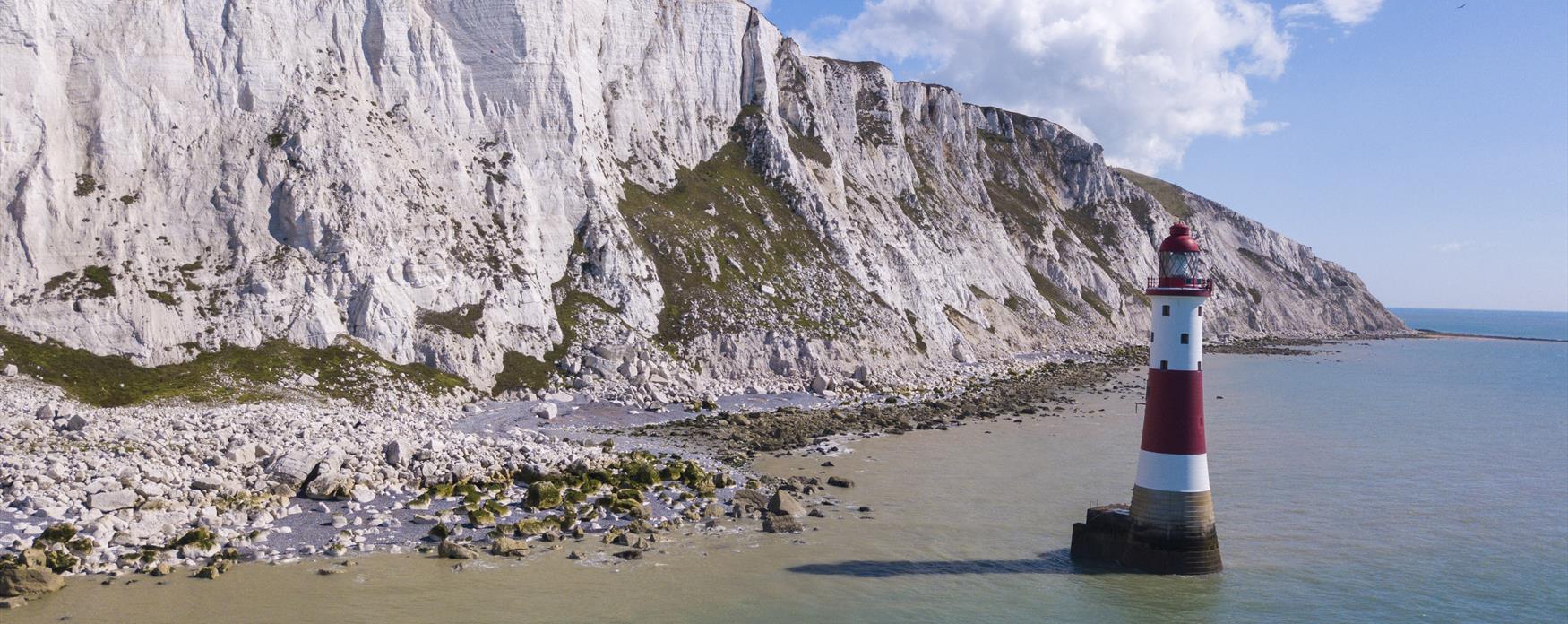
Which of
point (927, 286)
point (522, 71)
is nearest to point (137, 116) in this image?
point (522, 71)

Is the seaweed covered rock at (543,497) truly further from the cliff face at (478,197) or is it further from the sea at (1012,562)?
the cliff face at (478,197)

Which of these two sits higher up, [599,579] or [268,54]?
[268,54]

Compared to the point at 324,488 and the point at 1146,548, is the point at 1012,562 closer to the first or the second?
the point at 1146,548

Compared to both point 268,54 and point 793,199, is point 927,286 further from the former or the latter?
point 268,54

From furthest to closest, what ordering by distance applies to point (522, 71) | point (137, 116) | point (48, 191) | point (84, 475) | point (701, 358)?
point (522, 71) → point (701, 358) → point (137, 116) → point (48, 191) → point (84, 475)

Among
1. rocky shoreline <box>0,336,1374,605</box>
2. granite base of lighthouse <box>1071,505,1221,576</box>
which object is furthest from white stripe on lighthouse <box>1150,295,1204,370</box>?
rocky shoreline <box>0,336,1374,605</box>
